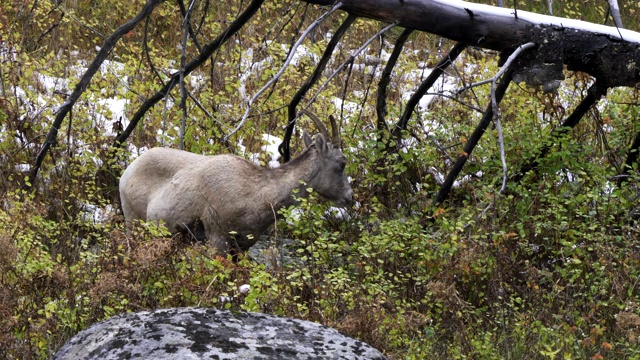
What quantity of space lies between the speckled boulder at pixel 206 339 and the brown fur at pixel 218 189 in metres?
4.05

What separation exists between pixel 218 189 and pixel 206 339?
4.64 meters

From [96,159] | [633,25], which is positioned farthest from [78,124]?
[633,25]

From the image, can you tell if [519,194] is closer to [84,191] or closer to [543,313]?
[543,313]

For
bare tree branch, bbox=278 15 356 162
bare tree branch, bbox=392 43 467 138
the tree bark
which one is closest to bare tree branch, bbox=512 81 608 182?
the tree bark

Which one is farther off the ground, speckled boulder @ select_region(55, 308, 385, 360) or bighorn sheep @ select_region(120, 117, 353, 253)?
bighorn sheep @ select_region(120, 117, 353, 253)

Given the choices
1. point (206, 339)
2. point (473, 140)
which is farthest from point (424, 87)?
point (206, 339)

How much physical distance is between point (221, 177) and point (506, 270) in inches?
104

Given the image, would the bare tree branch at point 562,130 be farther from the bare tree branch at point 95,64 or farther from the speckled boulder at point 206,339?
the speckled boulder at point 206,339

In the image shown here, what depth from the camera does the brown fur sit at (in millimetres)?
8844

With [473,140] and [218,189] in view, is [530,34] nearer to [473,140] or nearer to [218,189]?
[473,140]

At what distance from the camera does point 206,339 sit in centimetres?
426

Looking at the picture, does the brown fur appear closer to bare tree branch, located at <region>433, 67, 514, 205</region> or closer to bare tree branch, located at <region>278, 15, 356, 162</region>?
bare tree branch, located at <region>278, 15, 356, 162</region>

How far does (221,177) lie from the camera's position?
29.2ft

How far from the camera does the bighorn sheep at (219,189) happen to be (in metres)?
8.84
